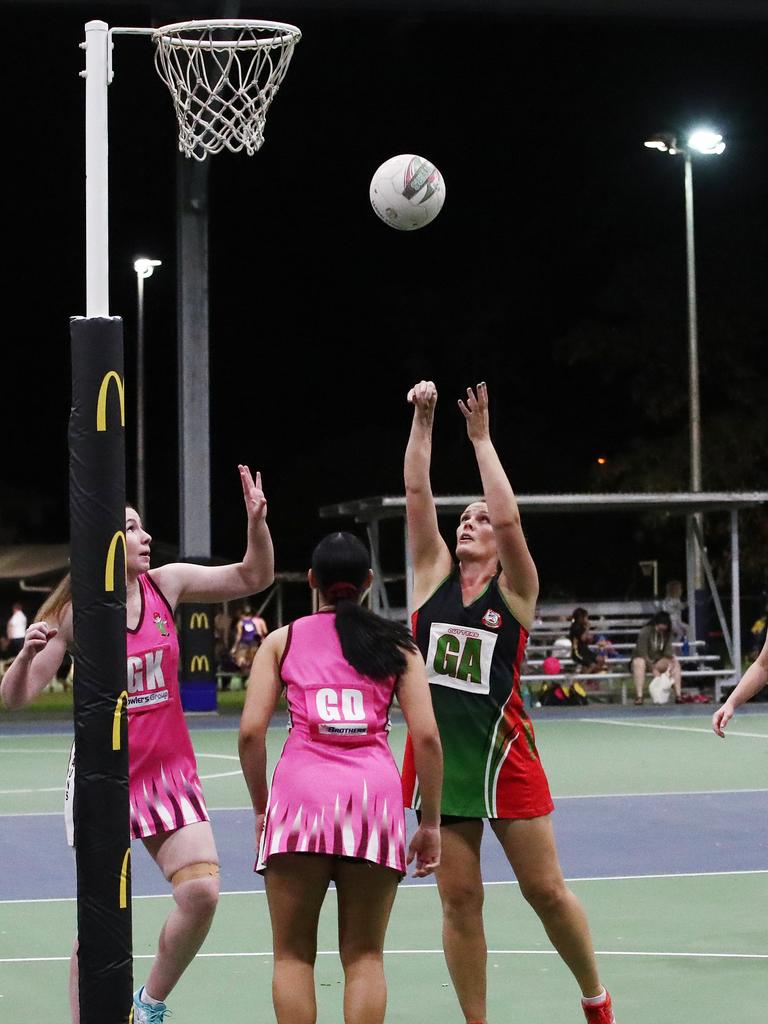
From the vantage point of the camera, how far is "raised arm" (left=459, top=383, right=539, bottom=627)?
20.5ft

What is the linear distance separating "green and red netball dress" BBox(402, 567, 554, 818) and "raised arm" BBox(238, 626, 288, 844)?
1026 mm

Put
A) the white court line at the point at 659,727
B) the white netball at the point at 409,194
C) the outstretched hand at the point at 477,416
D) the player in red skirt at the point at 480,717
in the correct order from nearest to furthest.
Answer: the player in red skirt at the point at 480,717 → the outstretched hand at the point at 477,416 → the white netball at the point at 409,194 → the white court line at the point at 659,727

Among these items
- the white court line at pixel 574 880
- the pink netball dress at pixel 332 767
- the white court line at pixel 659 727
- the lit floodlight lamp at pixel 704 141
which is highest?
the lit floodlight lamp at pixel 704 141

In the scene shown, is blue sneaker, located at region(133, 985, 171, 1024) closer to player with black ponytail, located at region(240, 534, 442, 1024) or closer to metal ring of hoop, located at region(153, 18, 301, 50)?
player with black ponytail, located at region(240, 534, 442, 1024)

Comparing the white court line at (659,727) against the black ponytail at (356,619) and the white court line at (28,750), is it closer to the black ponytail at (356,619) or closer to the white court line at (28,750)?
the white court line at (28,750)

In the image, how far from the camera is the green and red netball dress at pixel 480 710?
626 centimetres

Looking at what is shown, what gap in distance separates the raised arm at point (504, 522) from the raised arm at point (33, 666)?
1.62 m

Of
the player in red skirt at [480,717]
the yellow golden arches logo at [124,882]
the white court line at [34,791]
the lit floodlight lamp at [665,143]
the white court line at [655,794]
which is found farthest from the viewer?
the lit floodlight lamp at [665,143]

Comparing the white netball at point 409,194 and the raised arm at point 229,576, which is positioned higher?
the white netball at point 409,194

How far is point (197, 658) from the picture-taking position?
2256cm

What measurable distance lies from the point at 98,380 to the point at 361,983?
199 cm

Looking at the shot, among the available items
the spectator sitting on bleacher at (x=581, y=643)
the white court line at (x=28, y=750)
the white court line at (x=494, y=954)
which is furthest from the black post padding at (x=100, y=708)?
the spectator sitting on bleacher at (x=581, y=643)

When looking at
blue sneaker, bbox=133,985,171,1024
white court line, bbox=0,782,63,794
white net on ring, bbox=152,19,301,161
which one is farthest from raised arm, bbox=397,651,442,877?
white court line, bbox=0,782,63,794

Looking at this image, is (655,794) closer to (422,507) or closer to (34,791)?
(34,791)
